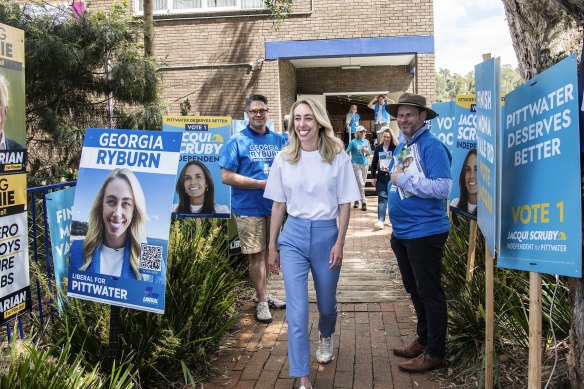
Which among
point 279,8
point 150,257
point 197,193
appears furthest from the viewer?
point 279,8

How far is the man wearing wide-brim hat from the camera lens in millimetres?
3682

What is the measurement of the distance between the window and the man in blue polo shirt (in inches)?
391

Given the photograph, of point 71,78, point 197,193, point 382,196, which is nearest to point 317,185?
point 197,193

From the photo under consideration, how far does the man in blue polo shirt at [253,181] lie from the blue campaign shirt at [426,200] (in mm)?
1597

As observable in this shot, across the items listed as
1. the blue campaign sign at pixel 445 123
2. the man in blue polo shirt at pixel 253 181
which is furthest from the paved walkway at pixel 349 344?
the blue campaign sign at pixel 445 123

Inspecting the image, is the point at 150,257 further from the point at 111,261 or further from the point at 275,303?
the point at 275,303

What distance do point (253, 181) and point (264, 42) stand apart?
9.98 metres

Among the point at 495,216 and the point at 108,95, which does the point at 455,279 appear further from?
the point at 108,95

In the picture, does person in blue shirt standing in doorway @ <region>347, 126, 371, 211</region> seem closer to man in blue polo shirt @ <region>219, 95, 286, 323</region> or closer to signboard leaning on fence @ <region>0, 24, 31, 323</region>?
man in blue polo shirt @ <region>219, 95, 286, 323</region>

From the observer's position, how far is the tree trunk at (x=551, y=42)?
271cm

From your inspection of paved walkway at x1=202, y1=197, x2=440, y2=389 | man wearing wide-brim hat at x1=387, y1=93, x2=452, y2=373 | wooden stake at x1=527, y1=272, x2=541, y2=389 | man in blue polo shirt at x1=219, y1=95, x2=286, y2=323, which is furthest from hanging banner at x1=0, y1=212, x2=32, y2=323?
wooden stake at x1=527, y1=272, x2=541, y2=389

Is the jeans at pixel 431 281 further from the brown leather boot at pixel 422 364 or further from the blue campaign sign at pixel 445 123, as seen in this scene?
the blue campaign sign at pixel 445 123

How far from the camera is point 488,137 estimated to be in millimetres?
2592

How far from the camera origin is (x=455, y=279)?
17.4 feet
